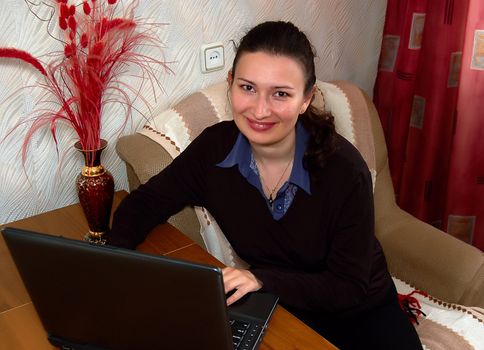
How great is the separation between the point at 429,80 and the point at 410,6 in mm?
251

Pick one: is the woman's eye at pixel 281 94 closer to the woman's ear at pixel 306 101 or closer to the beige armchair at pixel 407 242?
the woman's ear at pixel 306 101

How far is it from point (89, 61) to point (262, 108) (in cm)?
39

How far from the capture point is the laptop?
835 mm

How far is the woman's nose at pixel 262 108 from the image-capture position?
48.2 inches

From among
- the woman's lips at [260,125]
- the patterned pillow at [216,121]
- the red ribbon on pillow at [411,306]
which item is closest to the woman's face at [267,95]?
the woman's lips at [260,125]

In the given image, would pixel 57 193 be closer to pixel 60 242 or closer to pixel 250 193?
pixel 250 193

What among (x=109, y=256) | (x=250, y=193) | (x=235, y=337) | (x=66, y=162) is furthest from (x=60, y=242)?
(x=66, y=162)

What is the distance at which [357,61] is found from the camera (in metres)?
2.10

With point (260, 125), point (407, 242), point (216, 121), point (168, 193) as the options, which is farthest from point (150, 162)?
point (407, 242)

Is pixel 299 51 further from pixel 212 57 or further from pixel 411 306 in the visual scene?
pixel 411 306

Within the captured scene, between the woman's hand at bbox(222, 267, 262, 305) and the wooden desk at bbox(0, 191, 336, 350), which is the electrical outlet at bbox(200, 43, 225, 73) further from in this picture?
the woman's hand at bbox(222, 267, 262, 305)

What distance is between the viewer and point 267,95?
123 cm

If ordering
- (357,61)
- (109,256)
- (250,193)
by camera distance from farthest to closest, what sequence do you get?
(357,61)
(250,193)
(109,256)

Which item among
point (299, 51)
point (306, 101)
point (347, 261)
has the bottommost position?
point (347, 261)
